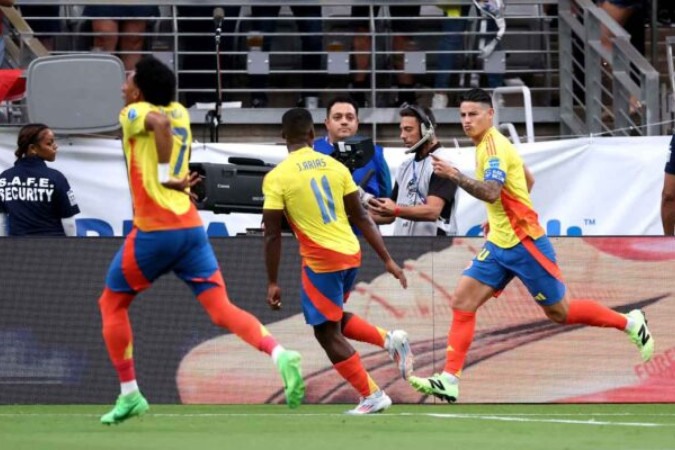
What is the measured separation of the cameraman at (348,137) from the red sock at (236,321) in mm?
3514

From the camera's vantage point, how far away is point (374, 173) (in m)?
13.5

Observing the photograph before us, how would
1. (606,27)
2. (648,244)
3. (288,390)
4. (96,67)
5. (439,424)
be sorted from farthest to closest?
(606,27) < (96,67) < (648,244) < (439,424) < (288,390)

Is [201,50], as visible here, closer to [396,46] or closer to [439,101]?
[396,46]

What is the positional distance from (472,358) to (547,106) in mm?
6984

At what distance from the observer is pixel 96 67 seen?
15781 mm

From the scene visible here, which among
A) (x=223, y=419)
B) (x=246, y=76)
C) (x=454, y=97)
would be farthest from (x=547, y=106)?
(x=223, y=419)

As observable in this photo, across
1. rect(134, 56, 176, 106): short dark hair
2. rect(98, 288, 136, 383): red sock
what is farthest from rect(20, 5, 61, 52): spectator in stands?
rect(98, 288, 136, 383): red sock

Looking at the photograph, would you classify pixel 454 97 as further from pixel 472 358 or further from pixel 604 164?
pixel 472 358

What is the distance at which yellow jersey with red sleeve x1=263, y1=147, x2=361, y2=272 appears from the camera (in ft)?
37.2

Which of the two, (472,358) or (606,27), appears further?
(606,27)

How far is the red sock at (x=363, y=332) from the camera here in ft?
39.2

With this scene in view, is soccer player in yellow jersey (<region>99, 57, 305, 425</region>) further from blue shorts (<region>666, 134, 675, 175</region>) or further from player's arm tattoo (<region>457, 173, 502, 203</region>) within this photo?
blue shorts (<region>666, 134, 675, 175</region>)

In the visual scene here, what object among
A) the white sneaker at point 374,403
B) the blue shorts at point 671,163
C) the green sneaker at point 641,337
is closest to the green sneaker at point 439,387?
the white sneaker at point 374,403

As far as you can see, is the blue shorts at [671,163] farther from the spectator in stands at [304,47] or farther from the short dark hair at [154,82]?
the spectator in stands at [304,47]
